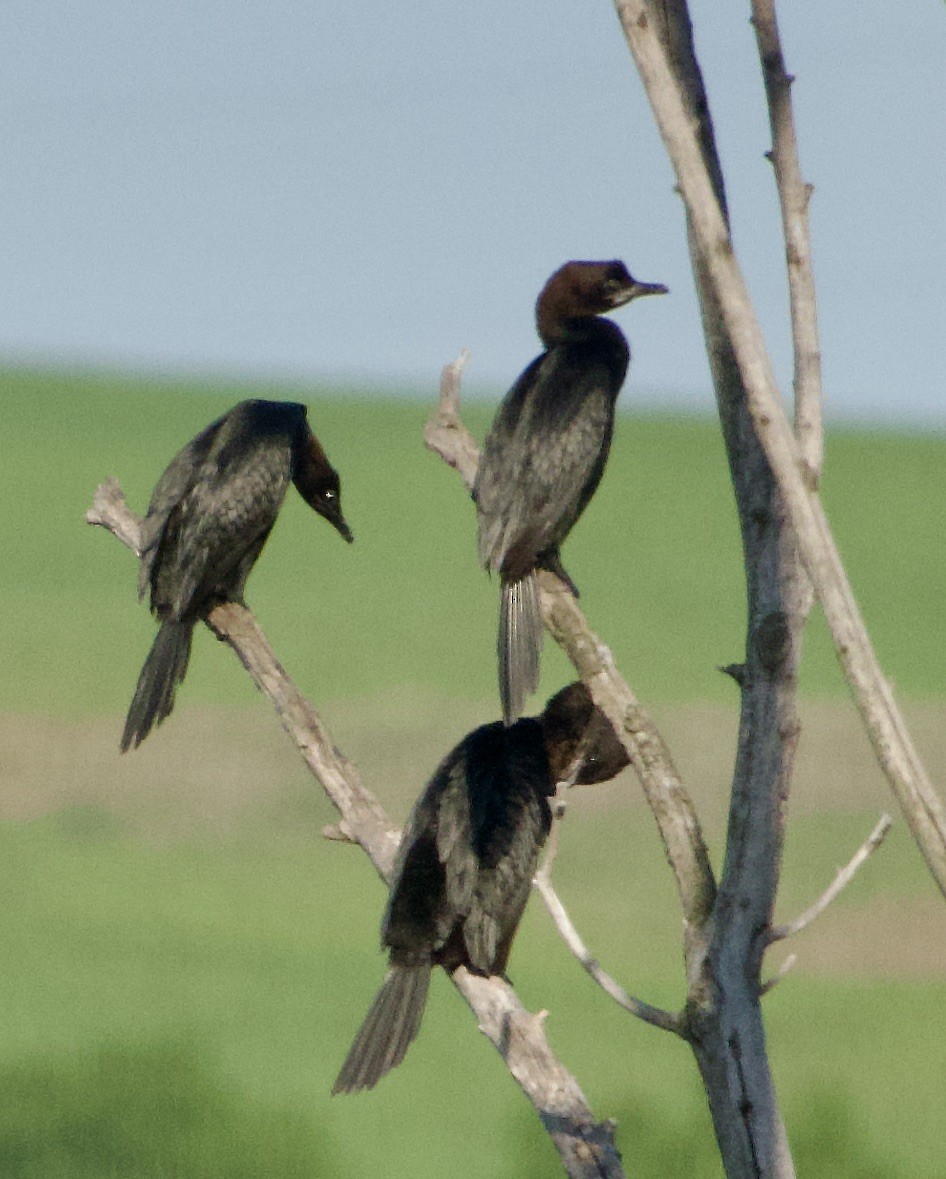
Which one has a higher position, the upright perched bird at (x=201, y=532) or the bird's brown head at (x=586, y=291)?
the bird's brown head at (x=586, y=291)

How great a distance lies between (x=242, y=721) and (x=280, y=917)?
3422mm

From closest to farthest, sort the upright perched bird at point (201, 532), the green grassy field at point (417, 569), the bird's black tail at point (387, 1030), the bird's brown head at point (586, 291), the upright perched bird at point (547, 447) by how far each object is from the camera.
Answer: the bird's black tail at point (387, 1030) < the upright perched bird at point (547, 447) < the bird's brown head at point (586, 291) < the upright perched bird at point (201, 532) < the green grassy field at point (417, 569)

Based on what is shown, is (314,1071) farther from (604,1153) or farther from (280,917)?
(604,1153)

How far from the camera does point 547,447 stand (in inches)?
215

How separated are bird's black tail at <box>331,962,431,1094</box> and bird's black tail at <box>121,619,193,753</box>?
1.68 metres

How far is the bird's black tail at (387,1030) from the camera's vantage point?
4625mm

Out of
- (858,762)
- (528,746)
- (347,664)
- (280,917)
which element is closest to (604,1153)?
(528,746)

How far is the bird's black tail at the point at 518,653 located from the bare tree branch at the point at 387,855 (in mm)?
Answer: 555

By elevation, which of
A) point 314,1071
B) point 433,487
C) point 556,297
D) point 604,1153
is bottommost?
point 314,1071

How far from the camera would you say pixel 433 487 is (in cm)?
2342

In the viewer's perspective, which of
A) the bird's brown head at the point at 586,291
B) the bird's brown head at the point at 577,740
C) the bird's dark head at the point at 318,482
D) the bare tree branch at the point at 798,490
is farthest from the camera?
the bird's dark head at the point at 318,482

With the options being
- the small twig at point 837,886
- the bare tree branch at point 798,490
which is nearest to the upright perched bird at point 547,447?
the small twig at point 837,886

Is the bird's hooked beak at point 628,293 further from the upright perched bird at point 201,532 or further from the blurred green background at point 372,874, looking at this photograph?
the blurred green background at point 372,874

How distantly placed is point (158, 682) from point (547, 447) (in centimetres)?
168
